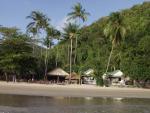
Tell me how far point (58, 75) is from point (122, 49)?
11907mm

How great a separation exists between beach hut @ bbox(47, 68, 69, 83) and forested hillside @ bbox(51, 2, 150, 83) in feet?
12.8

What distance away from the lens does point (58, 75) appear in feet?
234

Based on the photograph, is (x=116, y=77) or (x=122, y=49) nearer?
(x=122, y=49)

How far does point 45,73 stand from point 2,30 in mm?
11749

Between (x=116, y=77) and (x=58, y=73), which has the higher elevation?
(x=58, y=73)

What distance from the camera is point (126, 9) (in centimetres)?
10106

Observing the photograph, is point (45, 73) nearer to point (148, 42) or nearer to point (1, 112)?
point (148, 42)

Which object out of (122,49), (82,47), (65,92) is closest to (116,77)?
(122,49)

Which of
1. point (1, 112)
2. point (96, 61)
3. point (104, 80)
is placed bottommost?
point (1, 112)

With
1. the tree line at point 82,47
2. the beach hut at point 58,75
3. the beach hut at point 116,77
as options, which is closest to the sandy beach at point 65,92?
the tree line at point 82,47

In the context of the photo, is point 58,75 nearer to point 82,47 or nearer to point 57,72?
point 57,72

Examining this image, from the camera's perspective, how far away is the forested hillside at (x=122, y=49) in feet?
202

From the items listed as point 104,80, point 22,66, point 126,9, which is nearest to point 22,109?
point 104,80

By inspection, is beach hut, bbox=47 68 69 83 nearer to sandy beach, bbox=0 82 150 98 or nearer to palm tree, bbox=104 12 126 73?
palm tree, bbox=104 12 126 73
